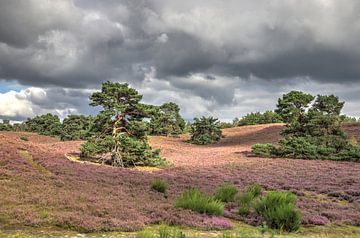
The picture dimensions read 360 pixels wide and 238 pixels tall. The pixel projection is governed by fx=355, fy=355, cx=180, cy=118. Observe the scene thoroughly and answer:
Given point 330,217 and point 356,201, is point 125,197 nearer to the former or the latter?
point 330,217

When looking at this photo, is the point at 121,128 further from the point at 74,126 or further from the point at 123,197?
the point at 74,126

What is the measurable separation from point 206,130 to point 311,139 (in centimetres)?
2766

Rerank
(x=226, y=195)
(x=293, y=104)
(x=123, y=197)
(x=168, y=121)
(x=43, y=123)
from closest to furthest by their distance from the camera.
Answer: (x=123, y=197), (x=226, y=195), (x=293, y=104), (x=168, y=121), (x=43, y=123)

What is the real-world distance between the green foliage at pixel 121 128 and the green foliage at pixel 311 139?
1414 cm

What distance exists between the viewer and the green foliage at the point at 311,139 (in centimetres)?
3344

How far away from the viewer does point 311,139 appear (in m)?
35.5

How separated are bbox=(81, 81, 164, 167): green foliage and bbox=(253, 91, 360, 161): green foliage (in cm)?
1414

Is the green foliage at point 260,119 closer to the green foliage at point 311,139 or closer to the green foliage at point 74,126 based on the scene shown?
the green foliage at point 74,126

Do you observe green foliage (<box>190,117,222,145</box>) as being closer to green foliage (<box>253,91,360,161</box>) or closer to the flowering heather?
green foliage (<box>253,91,360,161</box>)

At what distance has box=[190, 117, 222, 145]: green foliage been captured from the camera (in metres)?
60.7

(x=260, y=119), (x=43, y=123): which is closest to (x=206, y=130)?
(x=260, y=119)

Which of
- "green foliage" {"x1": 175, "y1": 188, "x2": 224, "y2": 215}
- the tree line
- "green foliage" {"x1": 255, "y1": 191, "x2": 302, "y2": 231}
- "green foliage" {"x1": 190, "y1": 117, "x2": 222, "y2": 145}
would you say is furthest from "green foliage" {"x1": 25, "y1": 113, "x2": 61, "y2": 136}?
"green foliage" {"x1": 255, "y1": 191, "x2": 302, "y2": 231}

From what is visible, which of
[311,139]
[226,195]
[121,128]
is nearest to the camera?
[226,195]

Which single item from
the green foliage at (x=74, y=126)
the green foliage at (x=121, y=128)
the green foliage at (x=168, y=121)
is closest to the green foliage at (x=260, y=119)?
the green foliage at (x=168, y=121)
